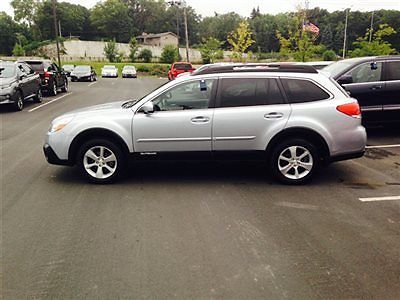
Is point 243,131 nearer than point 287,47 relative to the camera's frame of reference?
Yes

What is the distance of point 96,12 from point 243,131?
116 m

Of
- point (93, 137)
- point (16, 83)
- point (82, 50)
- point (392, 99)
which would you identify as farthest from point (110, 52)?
point (93, 137)

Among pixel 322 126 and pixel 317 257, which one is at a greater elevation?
pixel 322 126

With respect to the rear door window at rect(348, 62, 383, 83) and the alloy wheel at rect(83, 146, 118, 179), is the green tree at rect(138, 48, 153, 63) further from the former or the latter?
the alloy wheel at rect(83, 146, 118, 179)

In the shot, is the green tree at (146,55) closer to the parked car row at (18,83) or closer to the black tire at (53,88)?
the black tire at (53,88)

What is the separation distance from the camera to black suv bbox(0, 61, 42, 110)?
1346cm

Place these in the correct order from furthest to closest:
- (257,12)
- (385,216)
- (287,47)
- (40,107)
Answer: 1. (257,12)
2. (287,47)
3. (40,107)
4. (385,216)

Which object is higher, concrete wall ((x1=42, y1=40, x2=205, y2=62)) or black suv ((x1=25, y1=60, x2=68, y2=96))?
concrete wall ((x1=42, y1=40, x2=205, y2=62))

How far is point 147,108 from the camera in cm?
581

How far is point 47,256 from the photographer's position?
385 cm

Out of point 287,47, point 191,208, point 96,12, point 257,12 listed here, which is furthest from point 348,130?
point 257,12

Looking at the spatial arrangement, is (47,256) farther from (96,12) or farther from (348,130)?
(96,12)

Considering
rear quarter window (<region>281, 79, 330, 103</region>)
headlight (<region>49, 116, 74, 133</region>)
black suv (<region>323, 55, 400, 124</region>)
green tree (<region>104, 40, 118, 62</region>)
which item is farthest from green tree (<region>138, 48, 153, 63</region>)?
rear quarter window (<region>281, 79, 330, 103</region>)

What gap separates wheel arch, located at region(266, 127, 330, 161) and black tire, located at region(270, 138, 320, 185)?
0.18 feet
